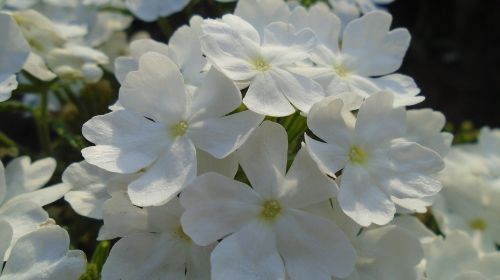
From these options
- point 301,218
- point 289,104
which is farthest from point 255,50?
point 301,218

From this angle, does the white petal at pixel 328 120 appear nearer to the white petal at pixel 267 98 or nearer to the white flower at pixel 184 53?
the white petal at pixel 267 98

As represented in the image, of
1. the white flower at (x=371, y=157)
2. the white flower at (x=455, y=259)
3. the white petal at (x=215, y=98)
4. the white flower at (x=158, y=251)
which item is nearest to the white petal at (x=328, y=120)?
the white flower at (x=371, y=157)

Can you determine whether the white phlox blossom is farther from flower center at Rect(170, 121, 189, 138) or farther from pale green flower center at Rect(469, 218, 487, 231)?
pale green flower center at Rect(469, 218, 487, 231)

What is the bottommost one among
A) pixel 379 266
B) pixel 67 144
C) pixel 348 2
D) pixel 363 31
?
pixel 67 144

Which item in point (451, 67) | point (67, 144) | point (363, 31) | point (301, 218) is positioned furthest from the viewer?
point (451, 67)

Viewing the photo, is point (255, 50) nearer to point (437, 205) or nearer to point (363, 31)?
point (363, 31)
